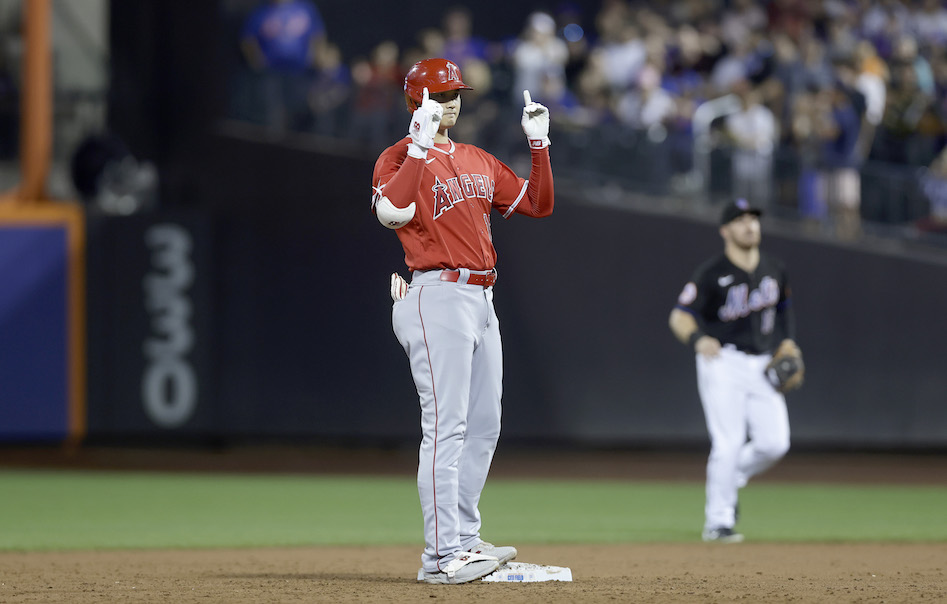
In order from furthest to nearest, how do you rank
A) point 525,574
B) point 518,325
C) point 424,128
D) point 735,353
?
point 518,325
point 735,353
point 525,574
point 424,128

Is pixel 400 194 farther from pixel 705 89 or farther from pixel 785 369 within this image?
pixel 705 89

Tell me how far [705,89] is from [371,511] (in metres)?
6.19

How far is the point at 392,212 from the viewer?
4922mm

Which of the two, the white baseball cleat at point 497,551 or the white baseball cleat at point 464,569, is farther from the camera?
the white baseball cleat at point 497,551

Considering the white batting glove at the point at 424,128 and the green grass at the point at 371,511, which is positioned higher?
the white batting glove at the point at 424,128

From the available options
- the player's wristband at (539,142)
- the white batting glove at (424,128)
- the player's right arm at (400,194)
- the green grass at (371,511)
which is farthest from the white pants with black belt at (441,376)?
the green grass at (371,511)

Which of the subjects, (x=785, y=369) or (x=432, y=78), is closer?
(x=432, y=78)

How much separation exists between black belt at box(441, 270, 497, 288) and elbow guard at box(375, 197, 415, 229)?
0.88 feet

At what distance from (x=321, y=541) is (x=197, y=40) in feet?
26.2

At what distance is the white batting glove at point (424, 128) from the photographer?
487 centimetres

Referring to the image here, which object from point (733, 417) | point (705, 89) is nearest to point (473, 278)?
point (733, 417)

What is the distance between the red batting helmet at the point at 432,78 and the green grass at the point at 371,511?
3367mm

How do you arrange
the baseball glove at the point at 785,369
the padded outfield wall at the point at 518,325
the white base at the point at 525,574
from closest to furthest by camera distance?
the white base at the point at 525,574 < the baseball glove at the point at 785,369 < the padded outfield wall at the point at 518,325

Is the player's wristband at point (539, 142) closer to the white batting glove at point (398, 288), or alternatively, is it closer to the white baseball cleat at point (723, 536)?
the white batting glove at point (398, 288)
